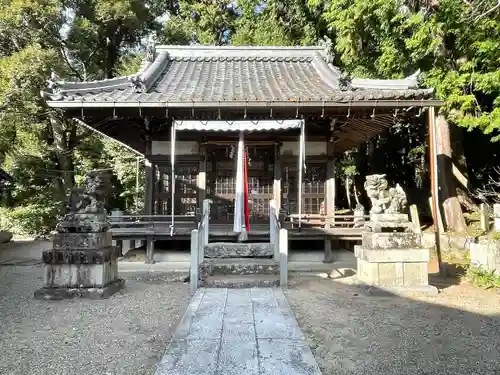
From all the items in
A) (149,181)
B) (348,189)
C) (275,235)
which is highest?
(348,189)

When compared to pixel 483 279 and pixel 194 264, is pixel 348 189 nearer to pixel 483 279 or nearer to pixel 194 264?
pixel 483 279

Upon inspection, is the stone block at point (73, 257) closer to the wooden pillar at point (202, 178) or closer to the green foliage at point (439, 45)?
the wooden pillar at point (202, 178)

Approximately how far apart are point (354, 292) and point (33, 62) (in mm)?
15042

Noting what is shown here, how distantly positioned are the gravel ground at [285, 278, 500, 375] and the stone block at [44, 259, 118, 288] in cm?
319

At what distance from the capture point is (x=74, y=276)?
242 inches

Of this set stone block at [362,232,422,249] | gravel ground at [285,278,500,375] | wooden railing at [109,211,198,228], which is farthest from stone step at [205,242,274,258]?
stone block at [362,232,422,249]

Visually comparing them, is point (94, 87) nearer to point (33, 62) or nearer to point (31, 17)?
point (33, 62)

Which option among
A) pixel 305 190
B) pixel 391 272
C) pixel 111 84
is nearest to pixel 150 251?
pixel 111 84

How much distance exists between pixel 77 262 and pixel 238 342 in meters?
3.52

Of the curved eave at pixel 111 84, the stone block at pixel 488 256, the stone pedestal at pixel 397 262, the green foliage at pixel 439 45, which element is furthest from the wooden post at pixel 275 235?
the green foliage at pixel 439 45

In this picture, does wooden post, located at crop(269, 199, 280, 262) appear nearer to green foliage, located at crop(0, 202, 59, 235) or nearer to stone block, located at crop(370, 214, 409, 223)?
stone block, located at crop(370, 214, 409, 223)

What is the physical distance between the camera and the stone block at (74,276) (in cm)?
612

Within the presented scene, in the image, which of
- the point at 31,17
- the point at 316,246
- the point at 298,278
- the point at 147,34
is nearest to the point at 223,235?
the point at 298,278

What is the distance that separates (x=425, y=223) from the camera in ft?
52.5
